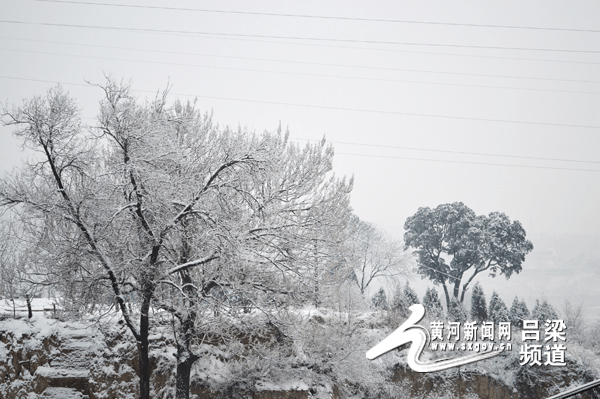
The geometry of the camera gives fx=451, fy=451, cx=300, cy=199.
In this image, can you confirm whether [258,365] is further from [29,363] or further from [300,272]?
[29,363]

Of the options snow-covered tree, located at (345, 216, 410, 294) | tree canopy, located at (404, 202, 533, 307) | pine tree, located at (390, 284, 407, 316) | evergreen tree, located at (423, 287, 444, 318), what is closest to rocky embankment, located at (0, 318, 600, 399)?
pine tree, located at (390, 284, 407, 316)

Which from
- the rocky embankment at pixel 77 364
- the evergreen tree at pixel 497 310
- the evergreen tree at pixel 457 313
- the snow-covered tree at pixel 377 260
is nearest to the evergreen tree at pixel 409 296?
the evergreen tree at pixel 457 313

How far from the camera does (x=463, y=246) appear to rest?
26.6 m

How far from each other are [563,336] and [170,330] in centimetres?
1570

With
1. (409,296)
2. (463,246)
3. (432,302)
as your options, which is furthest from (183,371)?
(463,246)

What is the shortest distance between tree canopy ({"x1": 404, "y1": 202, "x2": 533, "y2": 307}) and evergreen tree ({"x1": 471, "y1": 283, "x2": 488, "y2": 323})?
2459 millimetres

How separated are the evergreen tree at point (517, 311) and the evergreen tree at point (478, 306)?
129 centimetres

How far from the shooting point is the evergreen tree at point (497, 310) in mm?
22125

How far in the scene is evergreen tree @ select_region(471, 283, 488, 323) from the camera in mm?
22953

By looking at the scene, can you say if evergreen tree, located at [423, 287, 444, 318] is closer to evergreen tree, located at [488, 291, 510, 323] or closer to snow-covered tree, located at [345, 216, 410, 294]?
evergreen tree, located at [488, 291, 510, 323]

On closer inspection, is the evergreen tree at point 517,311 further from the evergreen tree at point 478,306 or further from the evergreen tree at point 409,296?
the evergreen tree at point 409,296

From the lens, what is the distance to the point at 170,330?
35.7 feet

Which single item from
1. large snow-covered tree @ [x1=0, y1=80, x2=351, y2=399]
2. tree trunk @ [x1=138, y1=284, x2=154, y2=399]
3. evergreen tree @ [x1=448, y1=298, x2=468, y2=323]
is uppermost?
large snow-covered tree @ [x1=0, y1=80, x2=351, y2=399]

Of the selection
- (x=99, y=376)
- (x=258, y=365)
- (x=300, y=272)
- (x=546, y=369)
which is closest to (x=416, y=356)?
(x=546, y=369)
